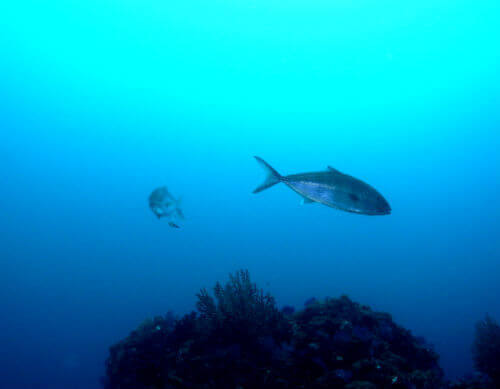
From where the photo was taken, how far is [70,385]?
849 inches

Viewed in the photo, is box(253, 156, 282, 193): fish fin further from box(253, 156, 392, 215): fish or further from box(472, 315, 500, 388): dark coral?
box(472, 315, 500, 388): dark coral

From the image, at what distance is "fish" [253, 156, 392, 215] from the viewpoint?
300 centimetres

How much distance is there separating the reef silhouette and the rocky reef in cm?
2

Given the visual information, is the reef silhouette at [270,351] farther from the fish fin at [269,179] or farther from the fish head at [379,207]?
the fish fin at [269,179]

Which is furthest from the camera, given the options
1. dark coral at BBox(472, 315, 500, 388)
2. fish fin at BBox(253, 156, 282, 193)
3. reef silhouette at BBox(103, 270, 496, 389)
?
dark coral at BBox(472, 315, 500, 388)

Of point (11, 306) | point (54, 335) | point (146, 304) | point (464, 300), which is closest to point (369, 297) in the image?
point (464, 300)

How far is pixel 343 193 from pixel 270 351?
3.39 m

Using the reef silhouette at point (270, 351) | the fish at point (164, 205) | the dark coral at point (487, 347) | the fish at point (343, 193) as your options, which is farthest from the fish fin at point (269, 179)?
the dark coral at point (487, 347)

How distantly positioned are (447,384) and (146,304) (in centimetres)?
3734

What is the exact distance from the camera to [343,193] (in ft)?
9.90

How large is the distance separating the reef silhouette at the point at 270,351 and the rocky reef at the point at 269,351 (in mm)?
16

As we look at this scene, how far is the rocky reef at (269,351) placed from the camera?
4.25 meters

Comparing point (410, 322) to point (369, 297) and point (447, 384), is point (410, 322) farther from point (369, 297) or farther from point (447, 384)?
point (447, 384)

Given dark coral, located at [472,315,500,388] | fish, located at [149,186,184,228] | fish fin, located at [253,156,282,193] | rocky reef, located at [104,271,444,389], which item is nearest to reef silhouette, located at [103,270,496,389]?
rocky reef, located at [104,271,444,389]
